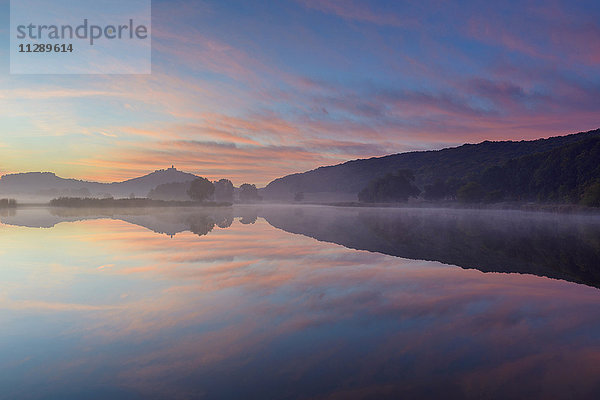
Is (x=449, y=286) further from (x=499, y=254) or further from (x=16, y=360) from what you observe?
(x=16, y=360)

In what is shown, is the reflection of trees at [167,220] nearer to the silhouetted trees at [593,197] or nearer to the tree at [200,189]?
the tree at [200,189]

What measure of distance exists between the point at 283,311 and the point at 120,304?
529 cm

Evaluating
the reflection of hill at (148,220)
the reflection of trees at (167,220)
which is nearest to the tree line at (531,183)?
the reflection of trees at (167,220)

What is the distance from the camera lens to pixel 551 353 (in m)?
7.92

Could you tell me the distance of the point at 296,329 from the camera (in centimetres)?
934

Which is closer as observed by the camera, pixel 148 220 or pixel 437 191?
pixel 148 220

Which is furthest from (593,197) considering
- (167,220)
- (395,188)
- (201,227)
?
(167,220)

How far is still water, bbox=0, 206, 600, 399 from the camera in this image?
6595 mm

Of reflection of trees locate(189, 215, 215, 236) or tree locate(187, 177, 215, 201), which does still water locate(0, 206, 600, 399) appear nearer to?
reflection of trees locate(189, 215, 215, 236)

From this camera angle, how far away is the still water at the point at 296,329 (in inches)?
260

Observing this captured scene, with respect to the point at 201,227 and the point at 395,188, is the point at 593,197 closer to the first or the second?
the point at 395,188

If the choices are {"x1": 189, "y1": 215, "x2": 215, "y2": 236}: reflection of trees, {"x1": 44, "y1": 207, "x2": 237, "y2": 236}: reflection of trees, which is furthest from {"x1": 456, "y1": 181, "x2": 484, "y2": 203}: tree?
{"x1": 189, "y1": 215, "x2": 215, "y2": 236}: reflection of trees

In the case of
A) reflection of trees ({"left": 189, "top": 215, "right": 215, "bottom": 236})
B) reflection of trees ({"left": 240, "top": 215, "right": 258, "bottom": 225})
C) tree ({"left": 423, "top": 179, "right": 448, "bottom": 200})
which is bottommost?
reflection of trees ({"left": 240, "top": 215, "right": 258, "bottom": 225})

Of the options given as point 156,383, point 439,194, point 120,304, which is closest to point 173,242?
point 120,304
